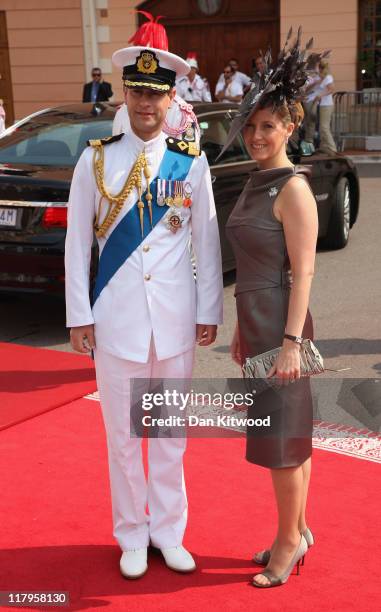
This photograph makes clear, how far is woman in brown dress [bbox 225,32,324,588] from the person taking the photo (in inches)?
116

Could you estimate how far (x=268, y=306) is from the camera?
3002 millimetres

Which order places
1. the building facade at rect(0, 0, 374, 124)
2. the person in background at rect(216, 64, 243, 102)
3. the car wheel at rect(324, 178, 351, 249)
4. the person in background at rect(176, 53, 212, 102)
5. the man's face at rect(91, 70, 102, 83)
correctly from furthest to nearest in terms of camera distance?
the building facade at rect(0, 0, 374, 124) < the person in background at rect(216, 64, 243, 102) < the man's face at rect(91, 70, 102, 83) < the person in background at rect(176, 53, 212, 102) < the car wheel at rect(324, 178, 351, 249)

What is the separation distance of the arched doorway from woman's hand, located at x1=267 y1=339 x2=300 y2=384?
17.3 metres

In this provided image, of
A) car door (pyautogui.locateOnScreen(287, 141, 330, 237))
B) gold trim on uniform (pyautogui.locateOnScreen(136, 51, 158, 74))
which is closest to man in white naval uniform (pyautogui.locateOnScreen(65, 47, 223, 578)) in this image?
gold trim on uniform (pyautogui.locateOnScreen(136, 51, 158, 74))

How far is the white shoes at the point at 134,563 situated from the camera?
A: 325 cm

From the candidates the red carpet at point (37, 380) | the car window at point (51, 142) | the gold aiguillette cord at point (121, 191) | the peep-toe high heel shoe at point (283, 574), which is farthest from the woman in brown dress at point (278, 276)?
the car window at point (51, 142)

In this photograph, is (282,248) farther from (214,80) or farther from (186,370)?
(214,80)

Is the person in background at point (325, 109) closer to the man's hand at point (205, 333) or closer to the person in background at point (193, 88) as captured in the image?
the person in background at point (193, 88)

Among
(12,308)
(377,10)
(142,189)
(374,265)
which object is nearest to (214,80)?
(377,10)

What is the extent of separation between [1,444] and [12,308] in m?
2.93

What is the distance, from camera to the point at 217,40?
19.7m

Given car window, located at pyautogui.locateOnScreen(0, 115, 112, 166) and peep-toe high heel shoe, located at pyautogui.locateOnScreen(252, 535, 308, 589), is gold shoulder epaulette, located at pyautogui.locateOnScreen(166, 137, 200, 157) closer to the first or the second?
peep-toe high heel shoe, located at pyautogui.locateOnScreen(252, 535, 308, 589)

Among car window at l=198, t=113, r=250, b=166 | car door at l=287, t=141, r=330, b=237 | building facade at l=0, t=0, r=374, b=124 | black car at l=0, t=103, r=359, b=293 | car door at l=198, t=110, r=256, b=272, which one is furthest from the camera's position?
building facade at l=0, t=0, r=374, b=124

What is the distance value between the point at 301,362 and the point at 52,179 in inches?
138
